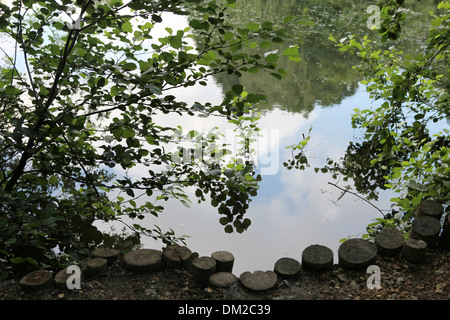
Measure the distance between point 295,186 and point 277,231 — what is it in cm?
84

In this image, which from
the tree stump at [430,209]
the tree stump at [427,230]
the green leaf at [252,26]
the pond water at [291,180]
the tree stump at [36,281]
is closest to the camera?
the green leaf at [252,26]

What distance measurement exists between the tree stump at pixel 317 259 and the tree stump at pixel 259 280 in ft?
0.83

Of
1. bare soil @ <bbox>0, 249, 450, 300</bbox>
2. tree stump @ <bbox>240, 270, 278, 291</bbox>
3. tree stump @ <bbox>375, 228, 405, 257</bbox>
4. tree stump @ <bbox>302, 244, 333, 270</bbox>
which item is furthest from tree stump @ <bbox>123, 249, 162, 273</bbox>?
tree stump @ <bbox>375, 228, 405, 257</bbox>

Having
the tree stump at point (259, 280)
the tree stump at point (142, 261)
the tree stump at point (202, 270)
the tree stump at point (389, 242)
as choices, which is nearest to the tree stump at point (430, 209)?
the tree stump at point (389, 242)

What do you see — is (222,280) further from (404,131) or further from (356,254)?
(404,131)

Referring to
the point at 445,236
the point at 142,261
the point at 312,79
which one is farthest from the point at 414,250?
the point at 312,79

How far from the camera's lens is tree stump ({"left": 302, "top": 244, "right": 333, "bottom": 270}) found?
2.12m

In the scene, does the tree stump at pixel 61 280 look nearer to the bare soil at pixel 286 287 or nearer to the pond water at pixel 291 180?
the bare soil at pixel 286 287

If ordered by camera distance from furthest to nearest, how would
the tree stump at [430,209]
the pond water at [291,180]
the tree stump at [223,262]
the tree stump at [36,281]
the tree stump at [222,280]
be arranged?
the pond water at [291,180] → the tree stump at [430,209] → the tree stump at [223,262] → the tree stump at [222,280] → the tree stump at [36,281]

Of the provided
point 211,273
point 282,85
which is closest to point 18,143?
point 211,273

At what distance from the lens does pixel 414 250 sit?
2.12m

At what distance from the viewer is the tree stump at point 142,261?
6.77 ft

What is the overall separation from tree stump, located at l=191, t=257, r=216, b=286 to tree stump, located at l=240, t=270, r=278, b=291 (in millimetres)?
176

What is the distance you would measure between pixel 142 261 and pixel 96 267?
0.82 ft
